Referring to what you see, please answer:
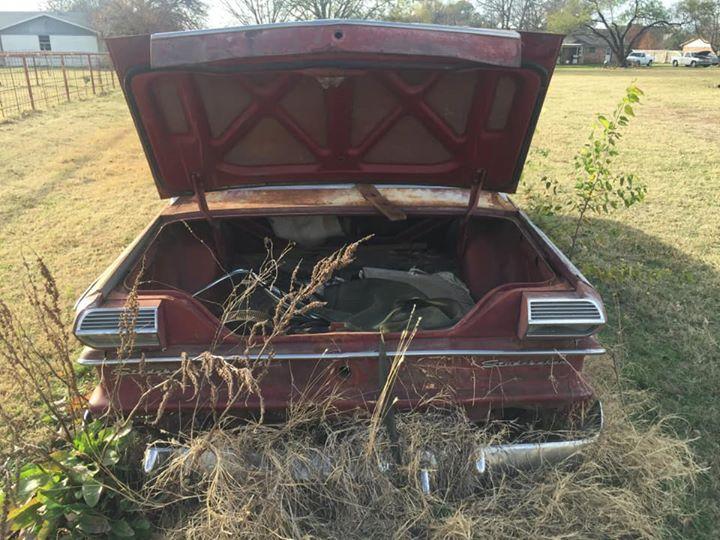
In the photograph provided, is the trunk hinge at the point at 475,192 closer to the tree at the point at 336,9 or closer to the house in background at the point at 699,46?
the tree at the point at 336,9

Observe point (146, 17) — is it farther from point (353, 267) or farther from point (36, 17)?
point (353, 267)

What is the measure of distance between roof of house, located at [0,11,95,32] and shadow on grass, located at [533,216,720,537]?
55.6 metres

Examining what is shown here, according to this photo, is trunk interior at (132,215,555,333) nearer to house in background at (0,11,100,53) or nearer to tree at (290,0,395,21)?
tree at (290,0,395,21)

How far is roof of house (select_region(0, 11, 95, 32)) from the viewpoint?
5041 centimetres

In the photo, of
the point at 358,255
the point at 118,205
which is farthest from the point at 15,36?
the point at 358,255

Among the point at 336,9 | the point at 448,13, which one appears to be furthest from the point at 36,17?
the point at 448,13

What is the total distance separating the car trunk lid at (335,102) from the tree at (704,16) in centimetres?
6497

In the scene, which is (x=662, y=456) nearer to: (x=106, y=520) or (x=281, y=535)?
(x=281, y=535)

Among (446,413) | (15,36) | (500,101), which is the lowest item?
(15,36)

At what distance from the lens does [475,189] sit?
294cm

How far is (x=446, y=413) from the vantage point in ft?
7.14

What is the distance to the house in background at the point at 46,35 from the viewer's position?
50.3 metres

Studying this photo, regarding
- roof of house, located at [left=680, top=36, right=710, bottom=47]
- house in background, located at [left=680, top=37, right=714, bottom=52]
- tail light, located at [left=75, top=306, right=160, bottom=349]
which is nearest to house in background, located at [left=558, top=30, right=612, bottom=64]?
house in background, located at [left=680, top=37, right=714, bottom=52]

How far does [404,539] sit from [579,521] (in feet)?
2.35
